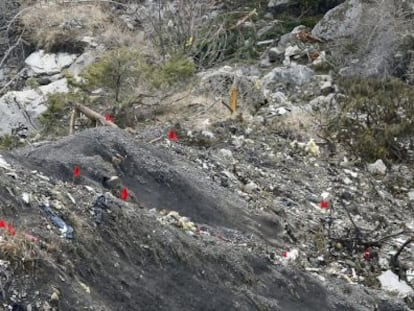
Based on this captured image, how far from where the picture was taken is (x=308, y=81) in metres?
9.30

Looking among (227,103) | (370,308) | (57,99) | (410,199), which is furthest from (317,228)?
(57,99)

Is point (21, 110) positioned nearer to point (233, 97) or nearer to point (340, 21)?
point (233, 97)

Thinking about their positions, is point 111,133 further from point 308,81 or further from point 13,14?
point 13,14

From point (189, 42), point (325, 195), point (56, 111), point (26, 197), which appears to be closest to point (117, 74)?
point (56, 111)

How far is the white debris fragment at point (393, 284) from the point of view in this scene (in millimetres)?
4883

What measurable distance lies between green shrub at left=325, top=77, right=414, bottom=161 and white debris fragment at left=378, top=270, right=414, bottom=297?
7.71 feet

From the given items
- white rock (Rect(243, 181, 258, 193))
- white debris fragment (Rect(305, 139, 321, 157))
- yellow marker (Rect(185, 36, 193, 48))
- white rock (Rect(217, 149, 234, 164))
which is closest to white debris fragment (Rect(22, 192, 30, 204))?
white rock (Rect(243, 181, 258, 193))

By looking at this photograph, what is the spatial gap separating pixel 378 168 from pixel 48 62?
5.95m

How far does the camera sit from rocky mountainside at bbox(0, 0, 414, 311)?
3.67m

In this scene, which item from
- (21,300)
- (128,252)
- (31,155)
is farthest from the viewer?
(31,155)

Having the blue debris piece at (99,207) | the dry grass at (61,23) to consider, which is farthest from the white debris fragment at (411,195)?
the dry grass at (61,23)

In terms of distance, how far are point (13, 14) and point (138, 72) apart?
534 cm

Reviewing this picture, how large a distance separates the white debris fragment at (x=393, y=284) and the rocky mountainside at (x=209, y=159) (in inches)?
0.5

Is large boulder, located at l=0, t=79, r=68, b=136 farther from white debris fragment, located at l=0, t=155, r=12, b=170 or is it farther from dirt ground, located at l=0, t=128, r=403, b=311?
white debris fragment, located at l=0, t=155, r=12, b=170
